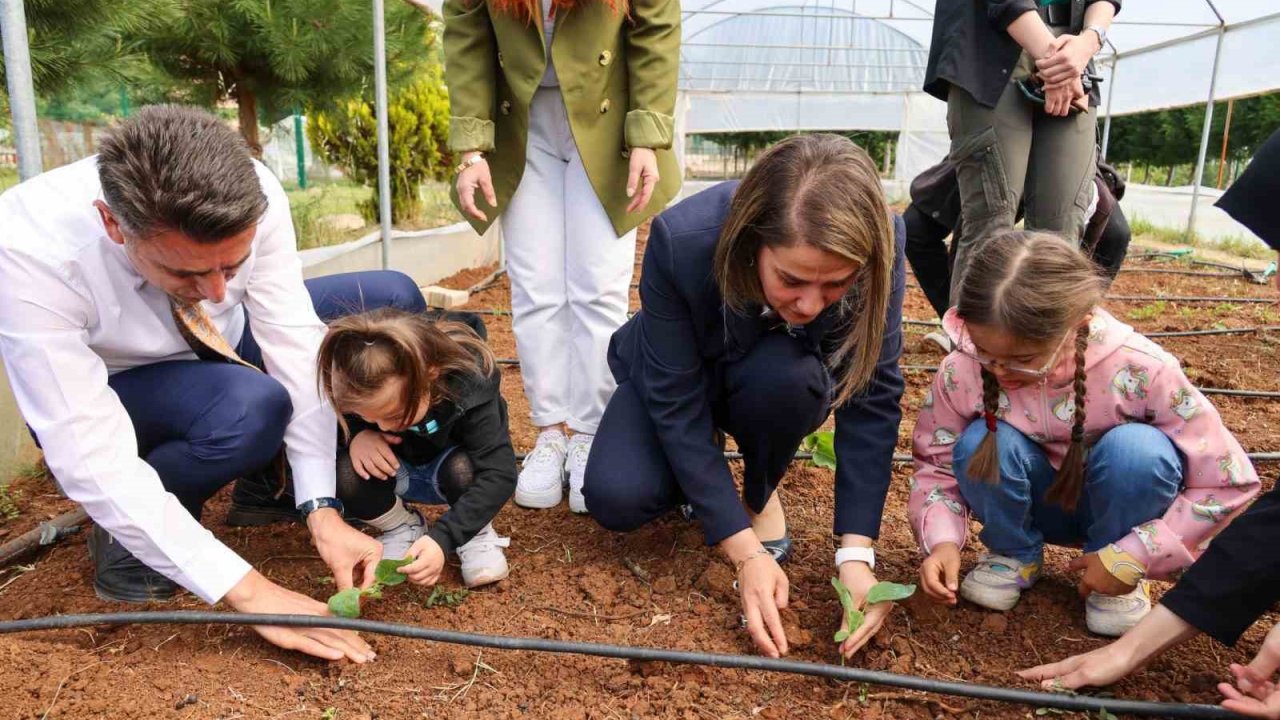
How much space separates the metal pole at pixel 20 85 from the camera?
6.30ft

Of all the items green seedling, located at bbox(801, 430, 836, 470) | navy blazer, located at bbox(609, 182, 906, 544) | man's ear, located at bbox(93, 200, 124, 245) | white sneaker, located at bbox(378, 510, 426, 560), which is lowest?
white sneaker, located at bbox(378, 510, 426, 560)

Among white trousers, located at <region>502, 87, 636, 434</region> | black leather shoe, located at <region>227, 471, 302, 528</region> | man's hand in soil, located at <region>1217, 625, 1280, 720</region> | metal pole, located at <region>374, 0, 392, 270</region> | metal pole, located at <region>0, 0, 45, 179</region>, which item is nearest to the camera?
man's hand in soil, located at <region>1217, 625, 1280, 720</region>

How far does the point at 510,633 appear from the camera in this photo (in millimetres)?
1712

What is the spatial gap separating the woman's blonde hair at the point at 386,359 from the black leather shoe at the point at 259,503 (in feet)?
1.24

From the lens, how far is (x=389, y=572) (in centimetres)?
160

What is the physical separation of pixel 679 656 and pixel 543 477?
2.84ft

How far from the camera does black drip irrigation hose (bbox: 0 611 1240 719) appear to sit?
1379 millimetres

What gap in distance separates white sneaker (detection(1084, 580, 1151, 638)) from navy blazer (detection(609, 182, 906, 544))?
1.39 feet

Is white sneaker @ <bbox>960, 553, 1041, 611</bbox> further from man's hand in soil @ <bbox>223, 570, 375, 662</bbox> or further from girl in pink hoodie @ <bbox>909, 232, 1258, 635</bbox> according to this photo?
man's hand in soil @ <bbox>223, 570, 375, 662</bbox>

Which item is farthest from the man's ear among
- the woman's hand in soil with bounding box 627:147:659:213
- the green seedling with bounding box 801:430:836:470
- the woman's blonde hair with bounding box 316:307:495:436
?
the green seedling with bounding box 801:430:836:470

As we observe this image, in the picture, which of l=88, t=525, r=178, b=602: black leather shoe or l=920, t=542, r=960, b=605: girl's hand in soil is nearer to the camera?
l=920, t=542, r=960, b=605: girl's hand in soil

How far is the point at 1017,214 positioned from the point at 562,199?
1.27 m

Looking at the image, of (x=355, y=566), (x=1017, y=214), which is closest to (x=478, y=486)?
(x=355, y=566)

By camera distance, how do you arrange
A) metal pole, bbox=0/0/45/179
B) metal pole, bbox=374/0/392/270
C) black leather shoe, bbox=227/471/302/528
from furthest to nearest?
metal pole, bbox=374/0/392/270 < black leather shoe, bbox=227/471/302/528 < metal pole, bbox=0/0/45/179
